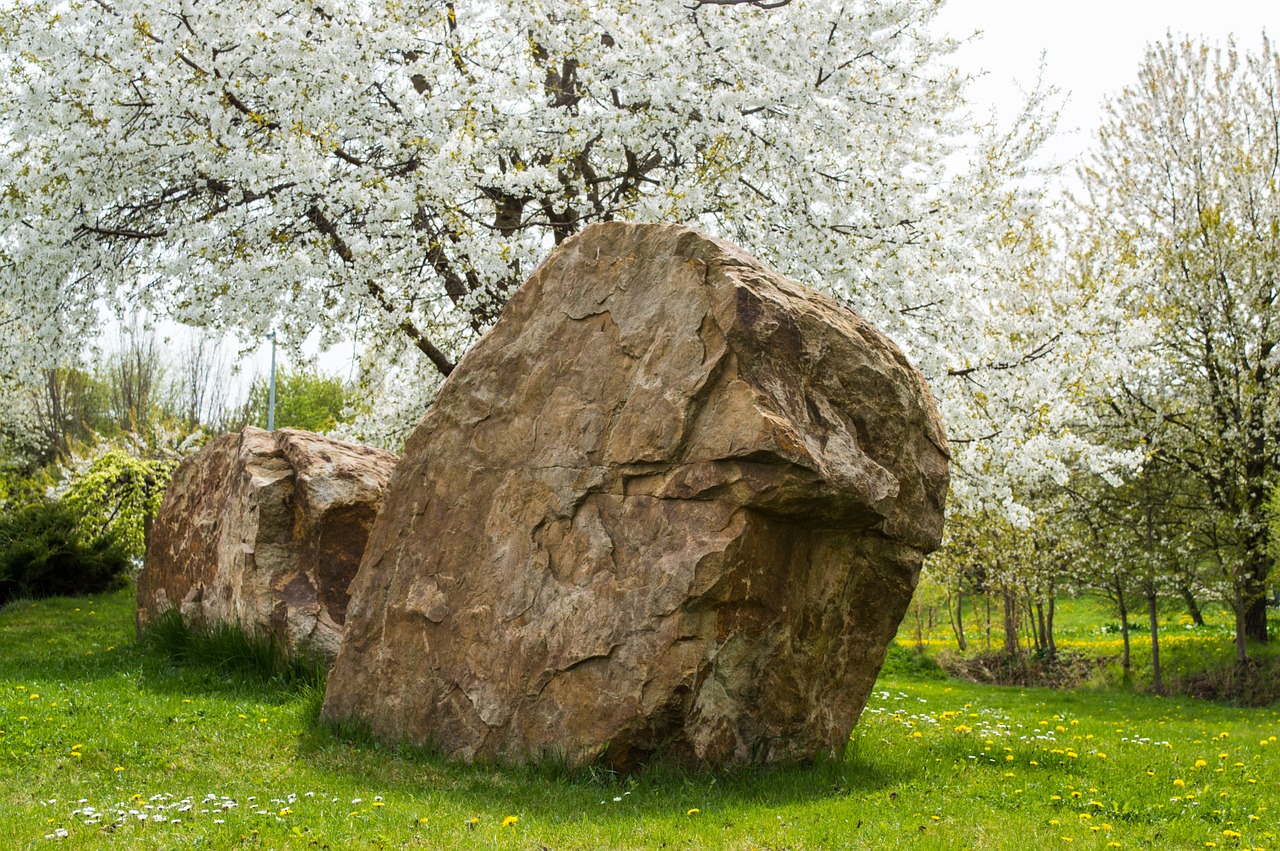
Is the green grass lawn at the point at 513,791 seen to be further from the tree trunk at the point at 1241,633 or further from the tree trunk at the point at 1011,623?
the tree trunk at the point at 1011,623

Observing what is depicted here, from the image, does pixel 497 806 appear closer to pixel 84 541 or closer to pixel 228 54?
pixel 228 54

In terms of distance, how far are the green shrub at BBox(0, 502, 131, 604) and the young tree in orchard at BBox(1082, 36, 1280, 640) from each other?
16089 millimetres

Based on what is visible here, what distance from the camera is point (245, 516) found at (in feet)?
27.8

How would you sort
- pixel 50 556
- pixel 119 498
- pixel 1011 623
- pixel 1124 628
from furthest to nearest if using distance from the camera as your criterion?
pixel 1011 623
pixel 1124 628
pixel 119 498
pixel 50 556

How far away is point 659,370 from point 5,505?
604 inches

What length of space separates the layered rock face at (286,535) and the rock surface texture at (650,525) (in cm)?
180

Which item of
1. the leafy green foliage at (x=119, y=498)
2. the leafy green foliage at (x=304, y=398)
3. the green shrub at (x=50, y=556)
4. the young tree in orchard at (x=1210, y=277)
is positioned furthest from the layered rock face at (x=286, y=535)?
the leafy green foliage at (x=304, y=398)

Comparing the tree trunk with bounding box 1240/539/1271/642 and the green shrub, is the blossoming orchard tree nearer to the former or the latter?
the green shrub

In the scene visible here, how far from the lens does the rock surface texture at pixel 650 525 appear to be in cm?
538

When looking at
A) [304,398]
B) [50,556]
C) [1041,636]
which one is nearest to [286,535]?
[50,556]

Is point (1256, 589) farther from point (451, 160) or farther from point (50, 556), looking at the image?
point (50, 556)

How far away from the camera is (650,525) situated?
555cm

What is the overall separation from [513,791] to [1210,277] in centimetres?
1624

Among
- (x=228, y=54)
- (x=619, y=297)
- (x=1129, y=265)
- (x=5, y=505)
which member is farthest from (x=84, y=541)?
(x=1129, y=265)
